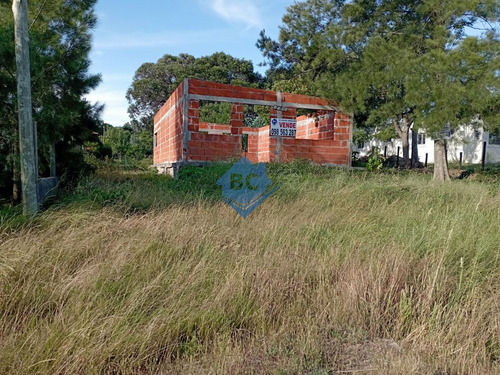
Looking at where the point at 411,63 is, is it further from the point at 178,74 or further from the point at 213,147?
the point at 178,74

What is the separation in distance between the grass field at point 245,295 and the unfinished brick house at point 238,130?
444 cm

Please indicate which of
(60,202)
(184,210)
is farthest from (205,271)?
(60,202)

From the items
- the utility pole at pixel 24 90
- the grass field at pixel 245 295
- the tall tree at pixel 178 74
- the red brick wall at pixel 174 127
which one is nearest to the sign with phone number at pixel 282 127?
the red brick wall at pixel 174 127

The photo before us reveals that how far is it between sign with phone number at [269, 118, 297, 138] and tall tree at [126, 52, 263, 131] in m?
21.2

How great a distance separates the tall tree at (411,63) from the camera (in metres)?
7.38

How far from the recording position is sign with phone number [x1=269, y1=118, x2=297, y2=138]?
29.7 ft

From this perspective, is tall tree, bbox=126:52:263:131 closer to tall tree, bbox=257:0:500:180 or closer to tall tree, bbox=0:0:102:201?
tall tree, bbox=257:0:500:180

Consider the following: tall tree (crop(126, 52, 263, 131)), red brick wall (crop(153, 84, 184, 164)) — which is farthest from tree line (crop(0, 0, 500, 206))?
tall tree (crop(126, 52, 263, 131))

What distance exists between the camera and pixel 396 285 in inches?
Answer: 107

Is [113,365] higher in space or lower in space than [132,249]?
lower

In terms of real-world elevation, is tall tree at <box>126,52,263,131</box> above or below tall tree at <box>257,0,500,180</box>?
above

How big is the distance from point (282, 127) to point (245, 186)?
2.94 m

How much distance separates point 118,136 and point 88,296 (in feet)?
89.8

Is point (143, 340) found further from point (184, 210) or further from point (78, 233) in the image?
point (184, 210)
